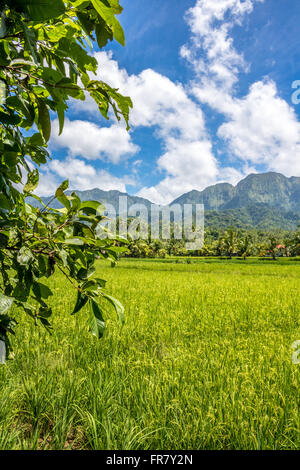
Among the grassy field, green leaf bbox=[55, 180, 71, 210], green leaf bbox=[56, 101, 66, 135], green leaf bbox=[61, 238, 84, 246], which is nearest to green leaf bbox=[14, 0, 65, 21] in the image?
green leaf bbox=[56, 101, 66, 135]

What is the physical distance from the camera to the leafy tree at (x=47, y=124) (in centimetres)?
65

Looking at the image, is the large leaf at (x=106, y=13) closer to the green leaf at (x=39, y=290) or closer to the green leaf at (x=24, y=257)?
the green leaf at (x=24, y=257)

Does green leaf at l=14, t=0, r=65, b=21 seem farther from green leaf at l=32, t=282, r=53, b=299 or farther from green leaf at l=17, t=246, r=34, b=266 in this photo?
green leaf at l=32, t=282, r=53, b=299

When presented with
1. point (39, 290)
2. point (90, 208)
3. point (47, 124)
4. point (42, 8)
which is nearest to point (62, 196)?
point (90, 208)

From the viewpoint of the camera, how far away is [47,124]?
2.50 feet

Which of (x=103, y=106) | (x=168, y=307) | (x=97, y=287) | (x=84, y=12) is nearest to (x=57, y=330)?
(x=168, y=307)

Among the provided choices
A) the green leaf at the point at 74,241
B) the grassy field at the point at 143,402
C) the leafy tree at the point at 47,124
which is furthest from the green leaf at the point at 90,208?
the grassy field at the point at 143,402

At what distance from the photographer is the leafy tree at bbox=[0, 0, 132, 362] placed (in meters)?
0.65

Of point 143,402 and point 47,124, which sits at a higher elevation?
point 47,124

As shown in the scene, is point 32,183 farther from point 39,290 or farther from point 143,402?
point 143,402

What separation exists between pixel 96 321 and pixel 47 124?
61cm

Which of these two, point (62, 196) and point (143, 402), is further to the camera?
point (143, 402)

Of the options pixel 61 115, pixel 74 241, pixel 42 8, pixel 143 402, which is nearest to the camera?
pixel 42 8

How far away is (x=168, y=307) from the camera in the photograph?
5.83 m
